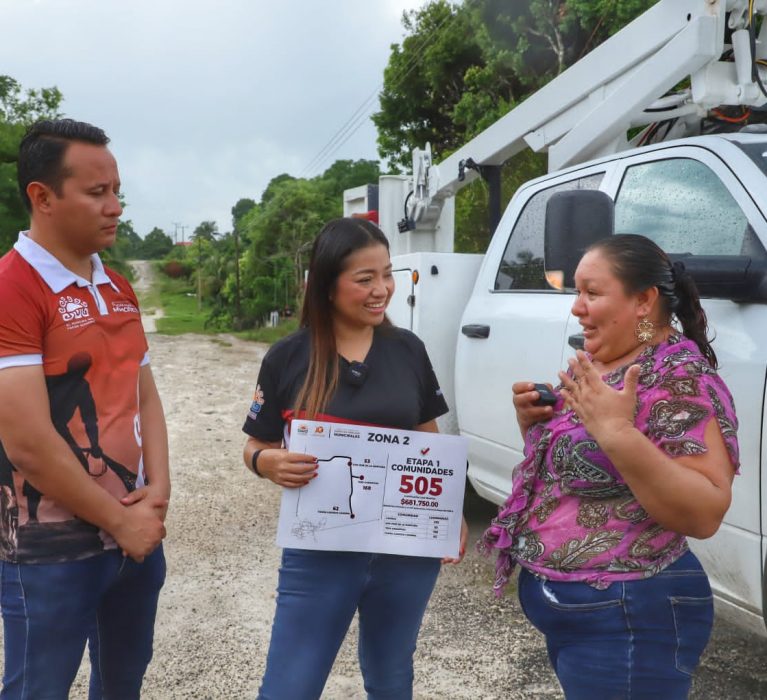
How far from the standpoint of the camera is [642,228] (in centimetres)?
316

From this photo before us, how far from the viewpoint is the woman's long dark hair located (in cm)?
204

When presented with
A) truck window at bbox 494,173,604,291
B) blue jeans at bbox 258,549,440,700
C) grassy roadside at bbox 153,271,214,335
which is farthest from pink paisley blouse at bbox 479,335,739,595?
grassy roadside at bbox 153,271,214,335

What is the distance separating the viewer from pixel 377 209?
7250 mm

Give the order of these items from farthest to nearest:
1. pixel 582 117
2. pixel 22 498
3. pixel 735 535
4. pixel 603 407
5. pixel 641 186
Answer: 1. pixel 582 117
2. pixel 641 186
3. pixel 735 535
4. pixel 22 498
5. pixel 603 407

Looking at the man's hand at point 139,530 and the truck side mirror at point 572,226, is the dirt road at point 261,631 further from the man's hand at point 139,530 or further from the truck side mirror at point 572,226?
the truck side mirror at point 572,226

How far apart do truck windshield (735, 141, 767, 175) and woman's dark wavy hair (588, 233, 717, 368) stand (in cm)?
117

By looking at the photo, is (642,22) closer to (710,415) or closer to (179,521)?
(710,415)

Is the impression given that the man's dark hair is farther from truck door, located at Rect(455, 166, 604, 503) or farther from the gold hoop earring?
truck door, located at Rect(455, 166, 604, 503)

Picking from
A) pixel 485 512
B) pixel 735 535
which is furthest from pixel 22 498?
pixel 485 512

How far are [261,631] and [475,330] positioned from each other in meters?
1.76

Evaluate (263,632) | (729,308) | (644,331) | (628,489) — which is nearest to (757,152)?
(729,308)

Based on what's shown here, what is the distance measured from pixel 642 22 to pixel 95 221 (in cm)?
293

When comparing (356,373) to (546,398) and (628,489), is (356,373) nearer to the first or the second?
(546,398)

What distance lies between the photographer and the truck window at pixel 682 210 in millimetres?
2725
